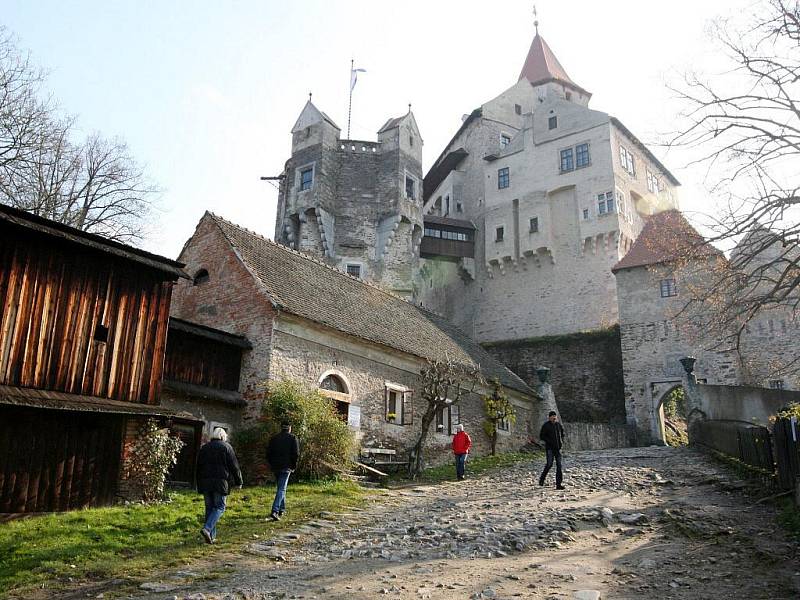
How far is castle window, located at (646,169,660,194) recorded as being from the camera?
46938 mm

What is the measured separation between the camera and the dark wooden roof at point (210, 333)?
16.1 m

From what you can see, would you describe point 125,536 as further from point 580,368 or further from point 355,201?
point 355,201

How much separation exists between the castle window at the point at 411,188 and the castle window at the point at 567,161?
35.1 ft

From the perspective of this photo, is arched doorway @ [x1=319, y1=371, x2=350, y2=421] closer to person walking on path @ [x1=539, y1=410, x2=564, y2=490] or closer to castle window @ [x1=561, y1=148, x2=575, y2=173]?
person walking on path @ [x1=539, y1=410, x2=564, y2=490]

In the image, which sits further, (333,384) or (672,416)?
(672,416)

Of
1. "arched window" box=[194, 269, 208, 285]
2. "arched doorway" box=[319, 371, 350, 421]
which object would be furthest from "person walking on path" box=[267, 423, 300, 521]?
"arched window" box=[194, 269, 208, 285]

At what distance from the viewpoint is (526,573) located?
26.1ft

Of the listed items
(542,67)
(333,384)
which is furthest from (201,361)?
(542,67)

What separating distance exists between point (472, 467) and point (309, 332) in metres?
6.76

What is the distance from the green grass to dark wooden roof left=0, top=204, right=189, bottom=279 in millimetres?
4843

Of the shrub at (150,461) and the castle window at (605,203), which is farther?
the castle window at (605,203)

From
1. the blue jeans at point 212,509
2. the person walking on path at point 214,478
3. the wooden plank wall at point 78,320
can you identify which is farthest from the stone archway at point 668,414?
the blue jeans at point 212,509

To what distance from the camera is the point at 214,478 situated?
983 cm

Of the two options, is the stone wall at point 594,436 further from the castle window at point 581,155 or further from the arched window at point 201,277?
the castle window at point 581,155
